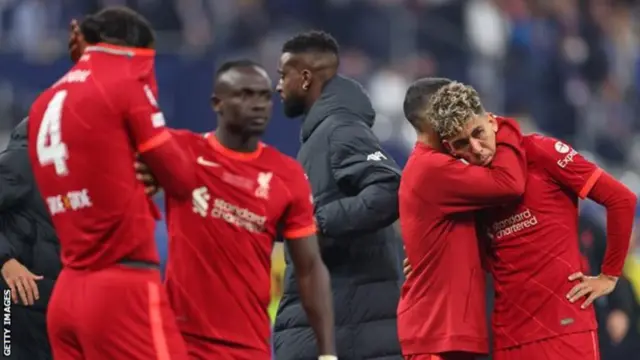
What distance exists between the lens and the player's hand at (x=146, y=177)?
5922 mm

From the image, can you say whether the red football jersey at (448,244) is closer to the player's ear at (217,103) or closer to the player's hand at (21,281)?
the player's ear at (217,103)

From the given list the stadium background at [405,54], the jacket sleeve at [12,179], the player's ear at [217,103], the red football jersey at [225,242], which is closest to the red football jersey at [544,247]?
the red football jersey at [225,242]

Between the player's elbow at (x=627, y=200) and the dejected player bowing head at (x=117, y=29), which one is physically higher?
the dejected player bowing head at (x=117, y=29)

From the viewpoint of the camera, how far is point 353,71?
53.9 ft

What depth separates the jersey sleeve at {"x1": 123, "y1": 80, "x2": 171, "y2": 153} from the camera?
582 centimetres

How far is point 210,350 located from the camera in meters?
6.22

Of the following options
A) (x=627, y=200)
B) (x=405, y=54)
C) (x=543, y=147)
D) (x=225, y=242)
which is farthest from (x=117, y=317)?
(x=405, y=54)

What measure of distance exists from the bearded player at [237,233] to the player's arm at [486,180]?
753 mm

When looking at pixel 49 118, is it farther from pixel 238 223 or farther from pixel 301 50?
pixel 301 50

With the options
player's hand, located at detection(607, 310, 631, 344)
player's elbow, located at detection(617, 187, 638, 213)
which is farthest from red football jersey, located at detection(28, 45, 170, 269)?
player's hand, located at detection(607, 310, 631, 344)

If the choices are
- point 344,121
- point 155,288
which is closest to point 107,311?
point 155,288

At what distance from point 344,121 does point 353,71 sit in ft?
28.9

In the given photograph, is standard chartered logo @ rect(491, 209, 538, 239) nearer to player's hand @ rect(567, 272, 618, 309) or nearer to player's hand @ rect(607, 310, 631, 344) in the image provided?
player's hand @ rect(567, 272, 618, 309)

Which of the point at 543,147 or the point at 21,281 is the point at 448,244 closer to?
the point at 543,147
